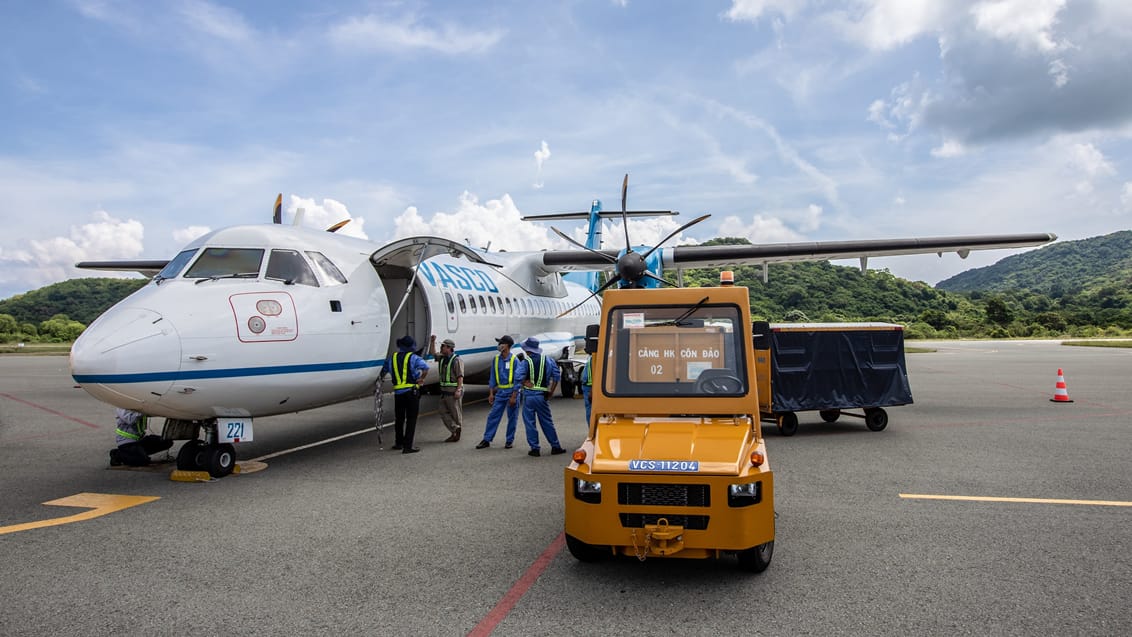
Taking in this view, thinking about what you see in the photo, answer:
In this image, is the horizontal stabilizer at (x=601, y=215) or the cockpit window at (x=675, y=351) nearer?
the cockpit window at (x=675, y=351)

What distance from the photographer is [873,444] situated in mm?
9914

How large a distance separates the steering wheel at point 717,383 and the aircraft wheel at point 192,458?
235 inches

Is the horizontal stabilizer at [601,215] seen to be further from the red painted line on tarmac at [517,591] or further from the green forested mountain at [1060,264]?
the green forested mountain at [1060,264]

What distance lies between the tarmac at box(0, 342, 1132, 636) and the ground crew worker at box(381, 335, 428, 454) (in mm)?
379

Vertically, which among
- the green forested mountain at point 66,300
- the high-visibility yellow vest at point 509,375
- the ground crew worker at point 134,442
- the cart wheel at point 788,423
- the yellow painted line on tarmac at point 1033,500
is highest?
the green forested mountain at point 66,300

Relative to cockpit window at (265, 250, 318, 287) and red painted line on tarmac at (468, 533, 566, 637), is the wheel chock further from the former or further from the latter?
red painted line on tarmac at (468, 533, 566, 637)

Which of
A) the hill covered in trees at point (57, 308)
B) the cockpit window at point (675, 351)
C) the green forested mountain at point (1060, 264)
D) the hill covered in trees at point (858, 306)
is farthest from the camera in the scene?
the green forested mountain at point (1060, 264)

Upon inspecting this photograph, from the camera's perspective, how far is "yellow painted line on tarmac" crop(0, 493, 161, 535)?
246 inches

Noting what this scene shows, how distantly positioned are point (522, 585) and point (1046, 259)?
668ft

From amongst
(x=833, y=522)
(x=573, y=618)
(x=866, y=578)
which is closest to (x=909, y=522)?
(x=833, y=522)

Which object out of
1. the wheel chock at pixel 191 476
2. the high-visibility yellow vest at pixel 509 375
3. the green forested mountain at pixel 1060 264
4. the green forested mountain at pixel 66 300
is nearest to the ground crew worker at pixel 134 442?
the wheel chock at pixel 191 476

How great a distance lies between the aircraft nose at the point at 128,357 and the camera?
21.7 feet

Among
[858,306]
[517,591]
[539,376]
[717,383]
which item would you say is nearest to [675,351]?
[717,383]

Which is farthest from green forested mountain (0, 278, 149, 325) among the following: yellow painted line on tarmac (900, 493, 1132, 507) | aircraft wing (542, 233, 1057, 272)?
yellow painted line on tarmac (900, 493, 1132, 507)
